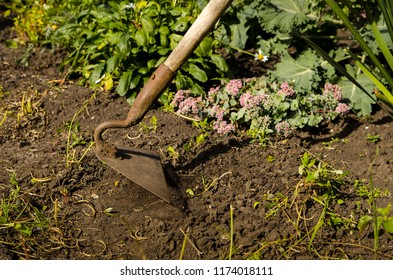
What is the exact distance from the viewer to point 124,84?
13.4 feet

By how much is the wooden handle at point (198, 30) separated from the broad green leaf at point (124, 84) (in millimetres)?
964

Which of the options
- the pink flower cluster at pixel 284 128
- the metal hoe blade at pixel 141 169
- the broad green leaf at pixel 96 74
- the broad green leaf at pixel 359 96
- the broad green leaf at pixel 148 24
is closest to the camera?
the metal hoe blade at pixel 141 169

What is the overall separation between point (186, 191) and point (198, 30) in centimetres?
86

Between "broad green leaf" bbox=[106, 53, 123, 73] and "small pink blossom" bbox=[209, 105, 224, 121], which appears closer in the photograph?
"small pink blossom" bbox=[209, 105, 224, 121]

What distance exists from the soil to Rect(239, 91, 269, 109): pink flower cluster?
208 millimetres

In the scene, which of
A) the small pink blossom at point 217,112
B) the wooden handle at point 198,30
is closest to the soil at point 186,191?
the small pink blossom at point 217,112

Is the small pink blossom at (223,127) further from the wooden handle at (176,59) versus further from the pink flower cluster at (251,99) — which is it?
the wooden handle at (176,59)

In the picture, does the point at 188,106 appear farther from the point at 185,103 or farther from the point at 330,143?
the point at 330,143

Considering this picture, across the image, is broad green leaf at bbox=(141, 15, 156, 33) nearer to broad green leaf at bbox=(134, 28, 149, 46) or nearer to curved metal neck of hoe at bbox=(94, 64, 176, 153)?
broad green leaf at bbox=(134, 28, 149, 46)

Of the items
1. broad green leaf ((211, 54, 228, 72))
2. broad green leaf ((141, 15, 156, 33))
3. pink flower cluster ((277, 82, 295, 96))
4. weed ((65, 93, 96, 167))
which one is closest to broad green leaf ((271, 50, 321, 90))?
pink flower cluster ((277, 82, 295, 96))

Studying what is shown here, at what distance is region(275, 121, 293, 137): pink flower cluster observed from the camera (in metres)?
3.77

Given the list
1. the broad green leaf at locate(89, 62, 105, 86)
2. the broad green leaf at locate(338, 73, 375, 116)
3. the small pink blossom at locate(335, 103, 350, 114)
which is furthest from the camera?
the broad green leaf at locate(89, 62, 105, 86)

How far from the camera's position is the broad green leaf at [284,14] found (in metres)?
4.14
